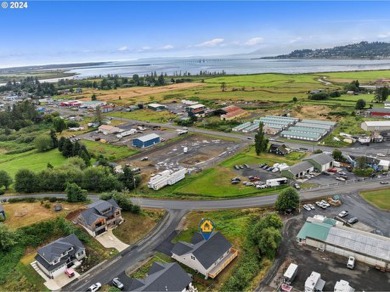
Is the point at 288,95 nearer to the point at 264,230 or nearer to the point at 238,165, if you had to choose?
the point at 238,165

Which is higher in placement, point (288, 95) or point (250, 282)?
point (288, 95)

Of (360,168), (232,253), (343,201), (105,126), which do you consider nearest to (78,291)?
(232,253)

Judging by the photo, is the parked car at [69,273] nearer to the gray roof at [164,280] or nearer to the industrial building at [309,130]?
the gray roof at [164,280]

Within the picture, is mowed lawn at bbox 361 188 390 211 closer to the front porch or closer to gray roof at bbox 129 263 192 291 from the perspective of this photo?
the front porch

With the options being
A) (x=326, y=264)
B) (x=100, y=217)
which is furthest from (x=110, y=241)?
(x=326, y=264)

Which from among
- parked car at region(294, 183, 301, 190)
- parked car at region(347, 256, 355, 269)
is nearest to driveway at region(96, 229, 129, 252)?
parked car at region(347, 256, 355, 269)

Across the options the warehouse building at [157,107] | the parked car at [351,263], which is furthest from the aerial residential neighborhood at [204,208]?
the warehouse building at [157,107]
